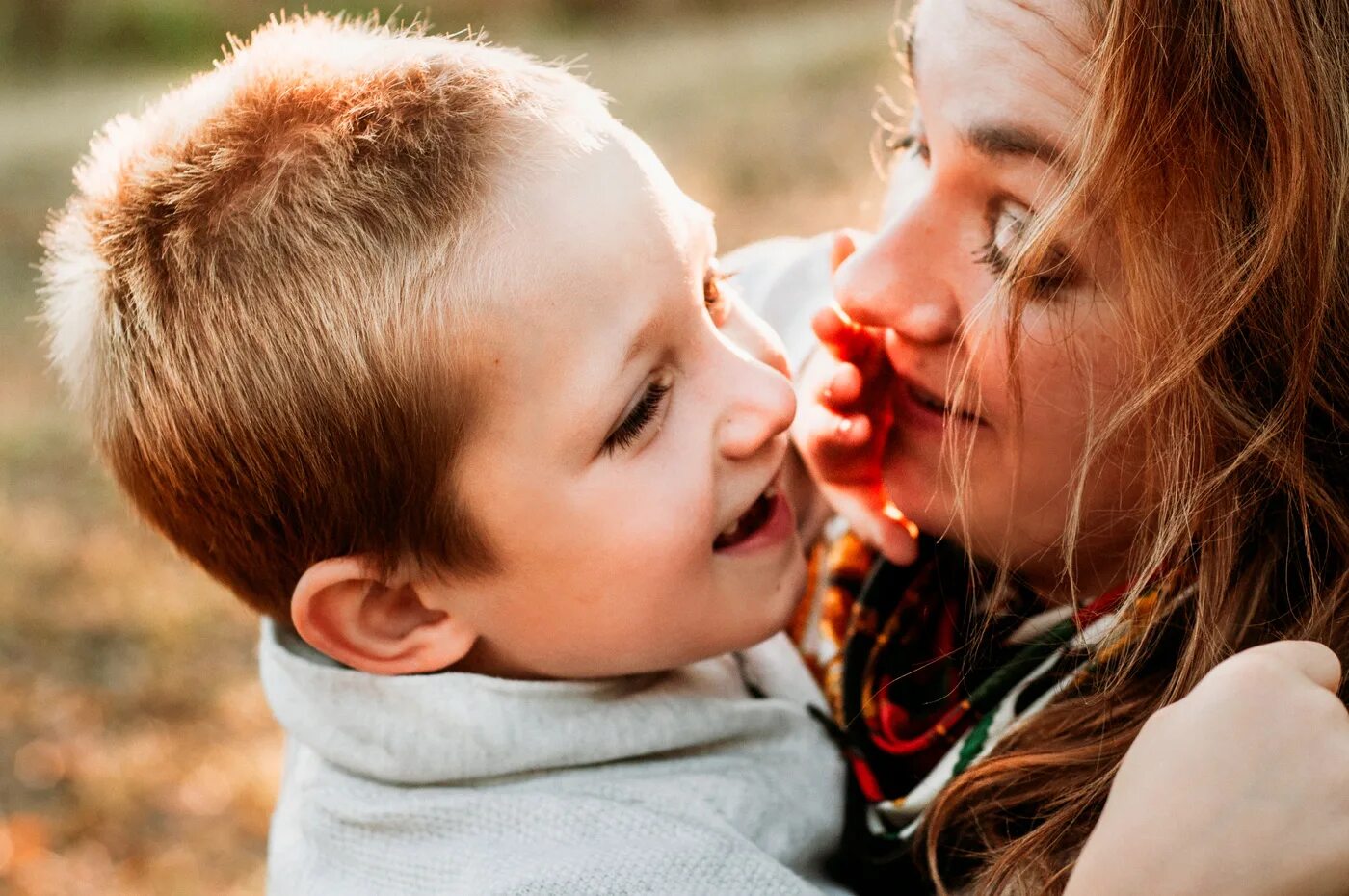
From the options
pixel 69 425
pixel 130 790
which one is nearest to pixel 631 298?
pixel 130 790

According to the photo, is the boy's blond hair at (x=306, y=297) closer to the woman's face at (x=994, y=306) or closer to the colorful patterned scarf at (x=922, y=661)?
the woman's face at (x=994, y=306)

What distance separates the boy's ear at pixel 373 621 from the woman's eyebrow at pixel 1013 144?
2.59 ft

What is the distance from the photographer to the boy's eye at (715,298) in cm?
159

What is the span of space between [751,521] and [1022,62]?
0.63 m

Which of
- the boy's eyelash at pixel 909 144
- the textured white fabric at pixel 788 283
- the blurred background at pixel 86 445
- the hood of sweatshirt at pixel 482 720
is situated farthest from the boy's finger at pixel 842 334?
the blurred background at pixel 86 445

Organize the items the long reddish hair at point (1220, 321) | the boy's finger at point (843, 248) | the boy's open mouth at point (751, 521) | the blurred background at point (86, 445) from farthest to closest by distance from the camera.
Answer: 1. the blurred background at point (86, 445)
2. the boy's finger at point (843, 248)
3. the boy's open mouth at point (751, 521)
4. the long reddish hair at point (1220, 321)

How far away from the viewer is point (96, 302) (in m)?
1.45

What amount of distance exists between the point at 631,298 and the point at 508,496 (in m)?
0.26

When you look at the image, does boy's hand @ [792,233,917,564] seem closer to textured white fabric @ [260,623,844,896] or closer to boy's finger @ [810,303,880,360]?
boy's finger @ [810,303,880,360]

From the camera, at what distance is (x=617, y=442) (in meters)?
1.44

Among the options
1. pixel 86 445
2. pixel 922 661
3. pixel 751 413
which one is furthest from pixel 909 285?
pixel 86 445

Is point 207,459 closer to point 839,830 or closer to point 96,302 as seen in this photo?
point 96,302

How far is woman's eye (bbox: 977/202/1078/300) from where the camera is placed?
1.35 meters

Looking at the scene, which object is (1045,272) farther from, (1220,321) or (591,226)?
(591,226)
